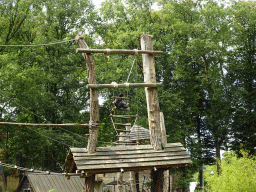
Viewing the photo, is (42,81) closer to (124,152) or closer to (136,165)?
(124,152)

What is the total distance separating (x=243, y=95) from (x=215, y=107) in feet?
7.35

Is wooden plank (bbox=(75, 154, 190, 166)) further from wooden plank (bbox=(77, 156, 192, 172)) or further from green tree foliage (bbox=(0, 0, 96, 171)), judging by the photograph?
green tree foliage (bbox=(0, 0, 96, 171))

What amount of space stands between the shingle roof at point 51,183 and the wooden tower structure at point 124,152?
8.94 m

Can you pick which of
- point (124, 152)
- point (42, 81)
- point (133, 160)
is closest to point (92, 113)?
point (124, 152)

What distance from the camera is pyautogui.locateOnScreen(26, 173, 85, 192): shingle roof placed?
52.1 ft

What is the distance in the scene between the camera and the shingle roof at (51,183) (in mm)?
15877

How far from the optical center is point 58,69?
67.2ft

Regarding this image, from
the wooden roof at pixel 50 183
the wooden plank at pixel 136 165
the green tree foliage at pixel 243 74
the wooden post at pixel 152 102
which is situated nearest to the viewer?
the wooden plank at pixel 136 165

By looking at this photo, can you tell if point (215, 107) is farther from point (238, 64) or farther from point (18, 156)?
point (18, 156)

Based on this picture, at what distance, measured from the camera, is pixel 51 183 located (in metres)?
16.3

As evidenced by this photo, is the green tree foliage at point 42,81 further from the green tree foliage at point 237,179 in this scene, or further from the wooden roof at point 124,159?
the wooden roof at point 124,159

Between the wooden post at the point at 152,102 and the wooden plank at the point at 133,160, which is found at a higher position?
the wooden post at the point at 152,102

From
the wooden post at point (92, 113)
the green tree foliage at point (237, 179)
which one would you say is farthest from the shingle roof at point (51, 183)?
the wooden post at point (92, 113)

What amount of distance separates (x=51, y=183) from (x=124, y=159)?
1056cm
